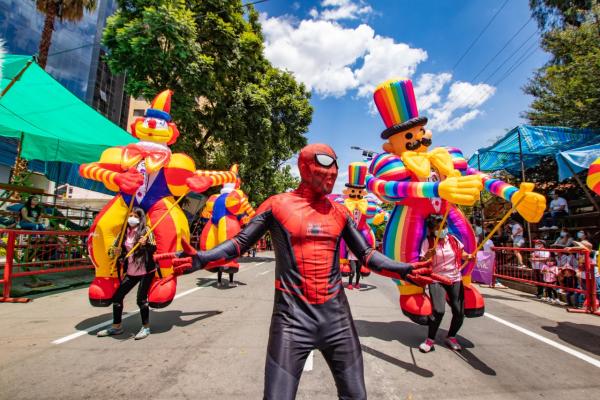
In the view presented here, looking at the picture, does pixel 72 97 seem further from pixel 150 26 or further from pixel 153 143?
pixel 153 143

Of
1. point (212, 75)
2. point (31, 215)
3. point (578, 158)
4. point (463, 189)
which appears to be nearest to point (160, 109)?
point (463, 189)

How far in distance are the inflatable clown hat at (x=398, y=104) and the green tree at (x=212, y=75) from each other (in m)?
8.39

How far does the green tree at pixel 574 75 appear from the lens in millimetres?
10852

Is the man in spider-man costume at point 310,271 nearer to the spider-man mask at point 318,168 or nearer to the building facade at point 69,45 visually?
the spider-man mask at point 318,168

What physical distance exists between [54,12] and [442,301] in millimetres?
14644

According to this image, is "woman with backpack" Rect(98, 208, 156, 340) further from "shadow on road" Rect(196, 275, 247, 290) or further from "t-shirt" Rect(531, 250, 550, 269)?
"t-shirt" Rect(531, 250, 550, 269)

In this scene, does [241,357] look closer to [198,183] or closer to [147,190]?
[198,183]

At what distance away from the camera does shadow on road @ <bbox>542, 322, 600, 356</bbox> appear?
14.1ft

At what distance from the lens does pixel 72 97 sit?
858 centimetres

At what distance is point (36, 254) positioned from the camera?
8320mm

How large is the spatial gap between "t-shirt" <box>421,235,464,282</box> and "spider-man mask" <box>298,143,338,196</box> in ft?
7.15

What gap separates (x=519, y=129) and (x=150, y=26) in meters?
11.7

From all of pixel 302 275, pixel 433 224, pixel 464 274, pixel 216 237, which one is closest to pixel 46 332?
pixel 216 237

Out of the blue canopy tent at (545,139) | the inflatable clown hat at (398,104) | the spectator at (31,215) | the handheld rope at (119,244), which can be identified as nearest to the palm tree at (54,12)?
the spectator at (31,215)
